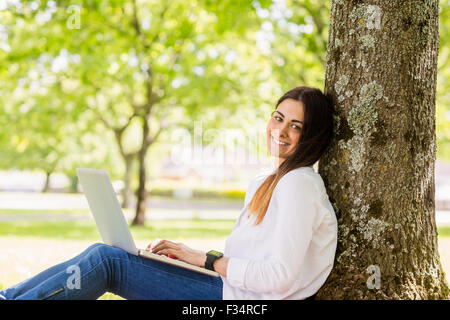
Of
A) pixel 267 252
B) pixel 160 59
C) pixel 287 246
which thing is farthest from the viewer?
pixel 160 59

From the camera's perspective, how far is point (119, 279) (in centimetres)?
275

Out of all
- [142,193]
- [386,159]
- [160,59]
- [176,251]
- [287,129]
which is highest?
[160,59]

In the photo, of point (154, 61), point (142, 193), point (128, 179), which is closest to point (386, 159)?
point (154, 61)

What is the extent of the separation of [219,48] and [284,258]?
14343 mm

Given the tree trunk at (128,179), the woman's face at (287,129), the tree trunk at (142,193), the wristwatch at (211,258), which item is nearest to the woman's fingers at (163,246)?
the wristwatch at (211,258)

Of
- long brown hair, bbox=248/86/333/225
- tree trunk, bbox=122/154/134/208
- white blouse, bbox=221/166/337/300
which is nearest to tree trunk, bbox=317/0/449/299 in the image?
long brown hair, bbox=248/86/333/225

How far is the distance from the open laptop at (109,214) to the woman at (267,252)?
85 millimetres

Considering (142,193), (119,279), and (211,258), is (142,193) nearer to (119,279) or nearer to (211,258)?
(119,279)

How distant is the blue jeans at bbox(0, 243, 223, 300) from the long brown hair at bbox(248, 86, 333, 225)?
547 mm

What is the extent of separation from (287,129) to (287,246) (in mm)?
794

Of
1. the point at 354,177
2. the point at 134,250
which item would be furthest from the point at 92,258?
the point at 354,177

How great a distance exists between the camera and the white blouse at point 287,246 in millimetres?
2336

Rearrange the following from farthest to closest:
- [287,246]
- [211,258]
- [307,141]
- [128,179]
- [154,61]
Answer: [128,179], [154,61], [307,141], [211,258], [287,246]
